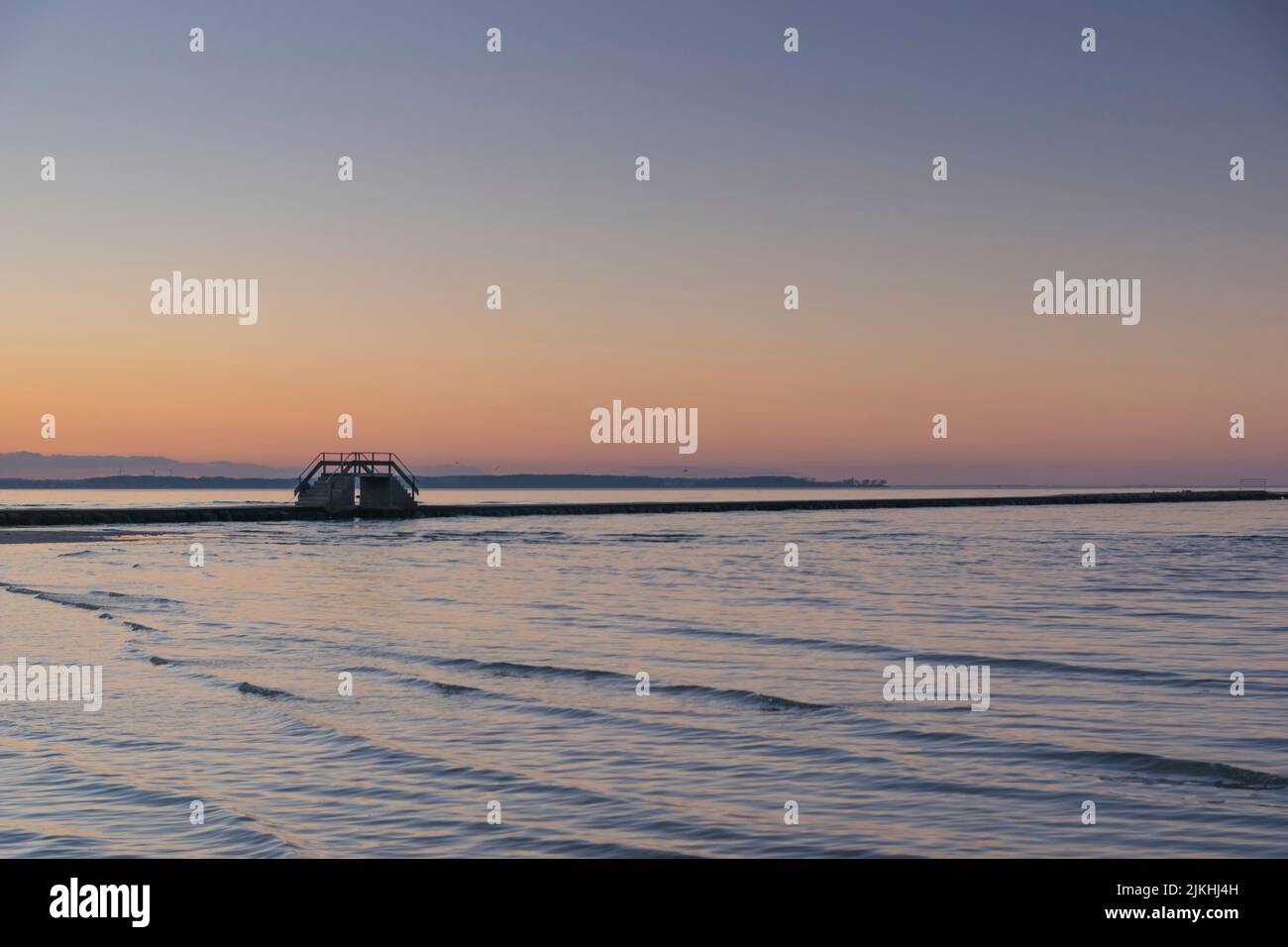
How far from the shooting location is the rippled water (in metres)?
10.4

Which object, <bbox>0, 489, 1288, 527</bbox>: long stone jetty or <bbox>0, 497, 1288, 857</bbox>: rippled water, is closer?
<bbox>0, 497, 1288, 857</bbox>: rippled water

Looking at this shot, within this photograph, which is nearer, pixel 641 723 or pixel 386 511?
pixel 641 723

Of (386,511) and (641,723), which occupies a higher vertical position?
(386,511)

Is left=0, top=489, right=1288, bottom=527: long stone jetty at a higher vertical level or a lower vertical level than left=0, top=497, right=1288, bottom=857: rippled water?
higher

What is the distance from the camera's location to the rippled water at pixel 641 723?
10359 millimetres

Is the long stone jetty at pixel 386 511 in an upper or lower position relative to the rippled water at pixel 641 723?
upper

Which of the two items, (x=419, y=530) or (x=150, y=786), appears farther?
(x=419, y=530)

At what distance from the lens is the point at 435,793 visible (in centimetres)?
1164

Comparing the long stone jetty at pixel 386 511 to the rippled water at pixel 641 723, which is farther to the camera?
the long stone jetty at pixel 386 511

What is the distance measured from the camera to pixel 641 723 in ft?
49.7

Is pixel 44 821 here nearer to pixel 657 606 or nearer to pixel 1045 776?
pixel 1045 776
